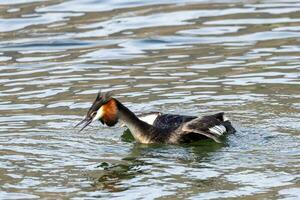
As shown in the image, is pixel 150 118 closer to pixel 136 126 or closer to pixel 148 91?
pixel 136 126

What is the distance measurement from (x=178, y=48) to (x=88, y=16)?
334cm

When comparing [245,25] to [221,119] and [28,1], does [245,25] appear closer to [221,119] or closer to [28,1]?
[28,1]

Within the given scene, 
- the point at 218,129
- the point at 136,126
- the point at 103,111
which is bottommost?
the point at 218,129

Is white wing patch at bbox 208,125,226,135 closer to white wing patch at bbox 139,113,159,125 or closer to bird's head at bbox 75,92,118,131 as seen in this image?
white wing patch at bbox 139,113,159,125

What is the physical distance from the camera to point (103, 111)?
12883 mm

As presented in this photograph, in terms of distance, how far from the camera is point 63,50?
18969 mm

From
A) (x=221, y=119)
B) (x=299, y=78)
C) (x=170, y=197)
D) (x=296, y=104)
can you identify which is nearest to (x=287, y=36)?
(x=299, y=78)

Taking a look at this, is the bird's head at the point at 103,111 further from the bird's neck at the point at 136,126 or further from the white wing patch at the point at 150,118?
the white wing patch at the point at 150,118

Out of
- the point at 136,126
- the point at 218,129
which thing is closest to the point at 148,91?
the point at 136,126

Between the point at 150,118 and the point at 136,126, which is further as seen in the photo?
the point at 150,118

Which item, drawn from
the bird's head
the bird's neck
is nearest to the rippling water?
the bird's neck

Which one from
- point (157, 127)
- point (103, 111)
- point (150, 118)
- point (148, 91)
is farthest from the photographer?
point (148, 91)

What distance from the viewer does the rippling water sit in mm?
11359

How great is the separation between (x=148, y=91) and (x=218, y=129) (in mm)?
2783
